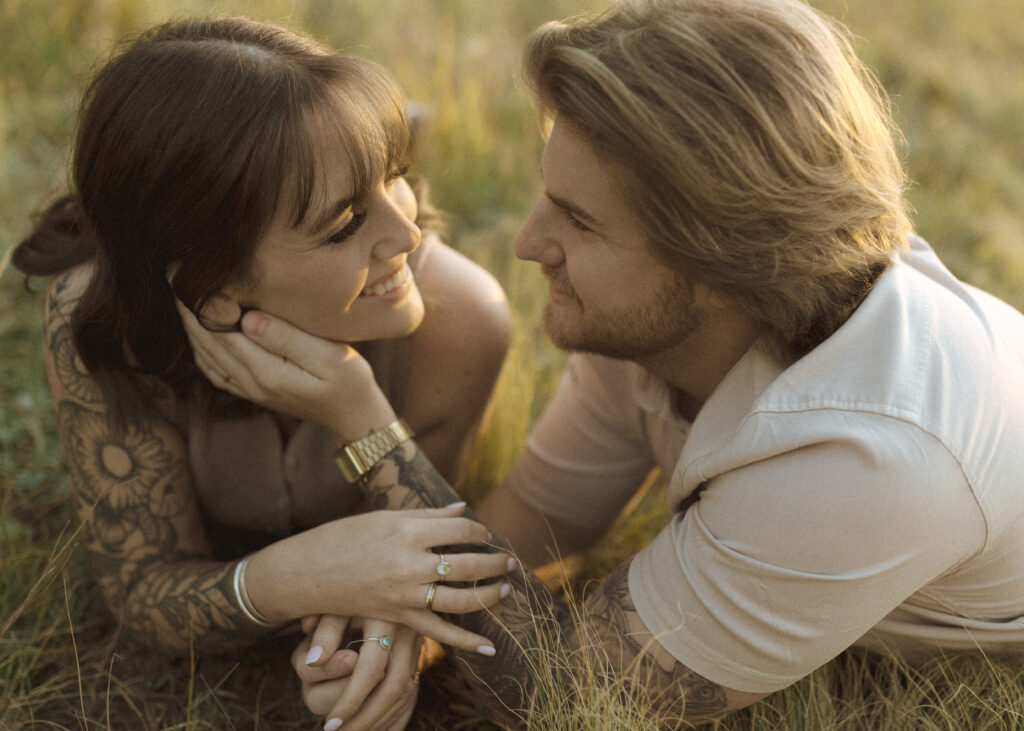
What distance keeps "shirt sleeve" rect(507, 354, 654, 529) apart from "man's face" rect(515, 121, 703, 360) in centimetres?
54

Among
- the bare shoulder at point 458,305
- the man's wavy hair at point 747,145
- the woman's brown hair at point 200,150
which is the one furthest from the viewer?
the bare shoulder at point 458,305

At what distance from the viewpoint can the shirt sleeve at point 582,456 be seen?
2939 mm

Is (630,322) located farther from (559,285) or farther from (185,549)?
(185,549)

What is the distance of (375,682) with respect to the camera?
7.42ft

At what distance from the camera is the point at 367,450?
2.47 m

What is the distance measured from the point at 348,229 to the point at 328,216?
0.31 feet

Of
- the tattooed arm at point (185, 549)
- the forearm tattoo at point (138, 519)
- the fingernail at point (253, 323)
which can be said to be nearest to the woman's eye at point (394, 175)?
the fingernail at point (253, 323)

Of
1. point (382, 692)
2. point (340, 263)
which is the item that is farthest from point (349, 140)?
point (382, 692)

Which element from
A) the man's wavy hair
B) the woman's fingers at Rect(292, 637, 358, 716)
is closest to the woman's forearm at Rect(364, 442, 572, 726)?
the woman's fingers at Rect(292, 637, 358, 716)

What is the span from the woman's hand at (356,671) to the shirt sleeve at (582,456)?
33.5 inches

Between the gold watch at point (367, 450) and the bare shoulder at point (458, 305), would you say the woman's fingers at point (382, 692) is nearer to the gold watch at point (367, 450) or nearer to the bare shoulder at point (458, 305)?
the gold watch at point (367, 450)

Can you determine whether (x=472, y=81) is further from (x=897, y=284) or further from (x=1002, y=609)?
(x=1002, y=609)

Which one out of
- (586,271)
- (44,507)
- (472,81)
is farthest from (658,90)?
(472,81)

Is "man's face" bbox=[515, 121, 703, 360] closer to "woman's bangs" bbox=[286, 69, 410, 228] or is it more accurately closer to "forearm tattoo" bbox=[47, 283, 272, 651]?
"woman's bangs" bbox=[286, 69, 410, 228]
